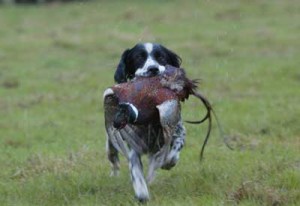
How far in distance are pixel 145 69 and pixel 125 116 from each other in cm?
79

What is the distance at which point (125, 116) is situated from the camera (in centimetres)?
621

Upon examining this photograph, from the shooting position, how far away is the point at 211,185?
6.88 meters

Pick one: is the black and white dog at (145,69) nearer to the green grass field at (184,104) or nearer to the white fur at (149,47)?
the white fur at (149,47)

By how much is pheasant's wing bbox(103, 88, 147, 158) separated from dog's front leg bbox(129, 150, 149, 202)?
0.28 feet

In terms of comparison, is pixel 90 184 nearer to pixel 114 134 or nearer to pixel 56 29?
pixel 114 134

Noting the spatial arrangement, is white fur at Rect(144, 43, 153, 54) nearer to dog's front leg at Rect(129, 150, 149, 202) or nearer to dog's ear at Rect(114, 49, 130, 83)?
dog's ear at Rect(114, 49, 130, 83)

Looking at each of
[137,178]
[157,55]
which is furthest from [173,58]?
[137,178]

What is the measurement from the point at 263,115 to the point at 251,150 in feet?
7.75

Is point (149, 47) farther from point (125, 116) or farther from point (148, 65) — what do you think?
point (125, 116)

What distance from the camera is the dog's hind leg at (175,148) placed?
22.6 ft

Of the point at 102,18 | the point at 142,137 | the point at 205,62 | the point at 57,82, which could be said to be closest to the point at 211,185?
the point at 142,137

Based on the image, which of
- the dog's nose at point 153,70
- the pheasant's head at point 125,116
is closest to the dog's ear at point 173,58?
the dog's nose at point 153,70

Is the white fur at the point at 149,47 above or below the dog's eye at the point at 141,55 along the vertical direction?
above

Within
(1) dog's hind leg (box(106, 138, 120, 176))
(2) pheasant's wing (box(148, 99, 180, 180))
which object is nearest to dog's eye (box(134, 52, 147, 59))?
(2) pheasant's wing (box(148, 99, 180, 180))
